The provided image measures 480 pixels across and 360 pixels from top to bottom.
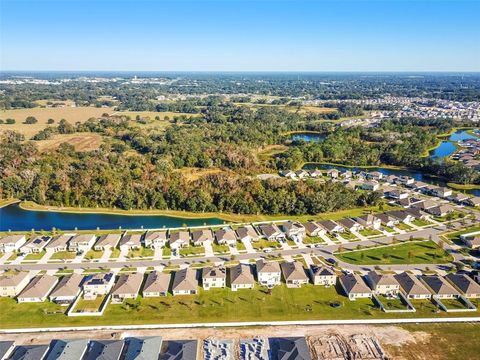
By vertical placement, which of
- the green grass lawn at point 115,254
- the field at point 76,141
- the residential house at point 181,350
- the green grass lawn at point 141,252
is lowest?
the green grass lawn at point 115,254

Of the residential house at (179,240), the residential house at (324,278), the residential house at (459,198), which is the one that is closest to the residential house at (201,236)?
the residential house at (179,240)

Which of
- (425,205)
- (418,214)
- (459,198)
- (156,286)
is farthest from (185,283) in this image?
(459,198)

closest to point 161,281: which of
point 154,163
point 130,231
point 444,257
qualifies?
point 130,231

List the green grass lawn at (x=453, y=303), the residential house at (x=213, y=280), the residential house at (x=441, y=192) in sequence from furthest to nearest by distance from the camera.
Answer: the residential house at (x=441, y=192), the residential house at (x=213, y=280), the green grass lawn at (x=453, y=303)

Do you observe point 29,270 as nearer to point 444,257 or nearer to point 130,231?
point 130,231

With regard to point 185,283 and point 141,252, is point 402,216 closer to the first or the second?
point 185,283

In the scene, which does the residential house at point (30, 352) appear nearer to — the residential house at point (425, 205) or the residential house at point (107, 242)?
the residential house at point (107, 242)

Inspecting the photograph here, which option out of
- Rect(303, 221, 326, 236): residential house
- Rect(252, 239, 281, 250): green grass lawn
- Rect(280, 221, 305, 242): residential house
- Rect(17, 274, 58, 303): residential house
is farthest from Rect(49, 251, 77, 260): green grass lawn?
Rect(303, 221, 326, 236): residential house
